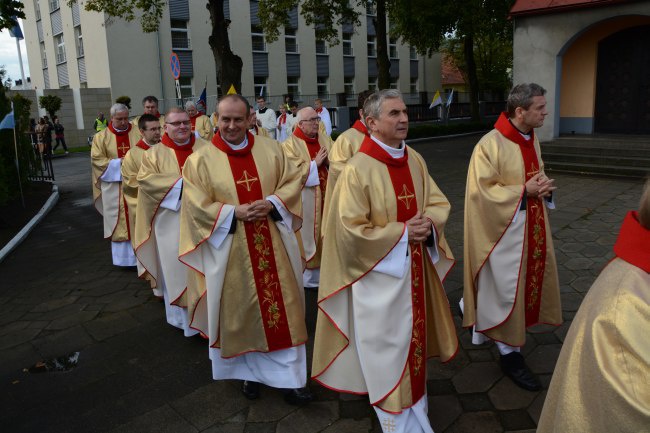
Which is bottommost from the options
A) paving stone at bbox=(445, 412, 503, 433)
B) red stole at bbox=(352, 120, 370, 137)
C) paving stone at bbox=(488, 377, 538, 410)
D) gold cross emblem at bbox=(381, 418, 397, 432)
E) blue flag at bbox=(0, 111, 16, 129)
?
paving stone at bbox=(445, 412, 503, 433)

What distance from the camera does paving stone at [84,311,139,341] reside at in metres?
4.84

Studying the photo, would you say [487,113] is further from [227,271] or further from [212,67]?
[227,271]

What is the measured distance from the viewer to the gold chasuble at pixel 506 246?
3.56m

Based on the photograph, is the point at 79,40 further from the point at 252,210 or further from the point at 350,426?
the point at 350,426

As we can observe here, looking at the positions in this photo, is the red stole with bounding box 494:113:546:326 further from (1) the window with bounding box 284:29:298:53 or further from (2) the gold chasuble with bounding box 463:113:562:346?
(1) the window with bounding box 284:29:298:53

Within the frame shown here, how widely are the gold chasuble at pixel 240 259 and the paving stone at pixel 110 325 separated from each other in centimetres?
180

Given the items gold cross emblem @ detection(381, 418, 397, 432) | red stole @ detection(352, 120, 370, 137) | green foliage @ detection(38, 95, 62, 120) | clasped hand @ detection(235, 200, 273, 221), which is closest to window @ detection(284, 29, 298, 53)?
green foliage @ detection(38, 95, 62, 120)

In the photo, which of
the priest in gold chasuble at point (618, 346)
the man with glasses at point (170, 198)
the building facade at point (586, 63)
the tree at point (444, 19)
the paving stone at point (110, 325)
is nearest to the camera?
the priest in gold chasuble at point (618, 346)

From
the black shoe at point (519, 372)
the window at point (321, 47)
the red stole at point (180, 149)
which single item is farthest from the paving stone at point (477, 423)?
the window at point (321, 47)

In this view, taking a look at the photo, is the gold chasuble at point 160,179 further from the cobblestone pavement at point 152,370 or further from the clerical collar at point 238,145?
the clerical collar at point 238,145

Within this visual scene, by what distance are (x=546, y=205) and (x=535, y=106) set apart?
82 cm

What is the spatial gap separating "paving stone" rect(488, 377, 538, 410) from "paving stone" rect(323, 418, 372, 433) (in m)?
Answer: 0.84

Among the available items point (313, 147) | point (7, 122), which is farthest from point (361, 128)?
point (7, 122)

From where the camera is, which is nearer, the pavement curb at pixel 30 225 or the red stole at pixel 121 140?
the red stole at pixel 121 140
